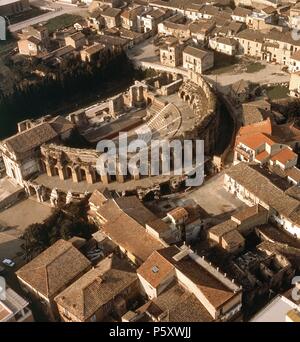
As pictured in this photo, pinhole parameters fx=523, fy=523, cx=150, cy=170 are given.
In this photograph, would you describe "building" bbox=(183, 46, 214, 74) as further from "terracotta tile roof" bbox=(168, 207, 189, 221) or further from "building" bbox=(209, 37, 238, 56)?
"terracotta tile roof" bbox=(168, 207, 189, 221)

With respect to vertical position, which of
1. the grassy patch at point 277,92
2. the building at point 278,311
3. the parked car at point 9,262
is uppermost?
the building at point 278,311

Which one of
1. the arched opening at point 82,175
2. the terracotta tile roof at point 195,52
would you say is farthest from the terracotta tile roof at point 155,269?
the terracotta tile roof at point 195,52

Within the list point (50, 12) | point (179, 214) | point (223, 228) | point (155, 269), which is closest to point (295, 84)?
point (223, 228)

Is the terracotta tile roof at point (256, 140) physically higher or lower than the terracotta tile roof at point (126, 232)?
higher

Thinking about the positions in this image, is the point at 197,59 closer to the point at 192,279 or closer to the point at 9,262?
the point at 9,262

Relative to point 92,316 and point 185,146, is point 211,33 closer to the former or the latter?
point 185,146

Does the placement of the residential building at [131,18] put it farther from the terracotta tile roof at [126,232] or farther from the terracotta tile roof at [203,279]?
the terracotta tile roof at [203,279]

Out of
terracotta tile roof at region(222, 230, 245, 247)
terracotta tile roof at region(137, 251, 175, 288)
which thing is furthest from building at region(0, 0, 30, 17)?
terracotta tile roof at region(137, 251, 175, 288)
